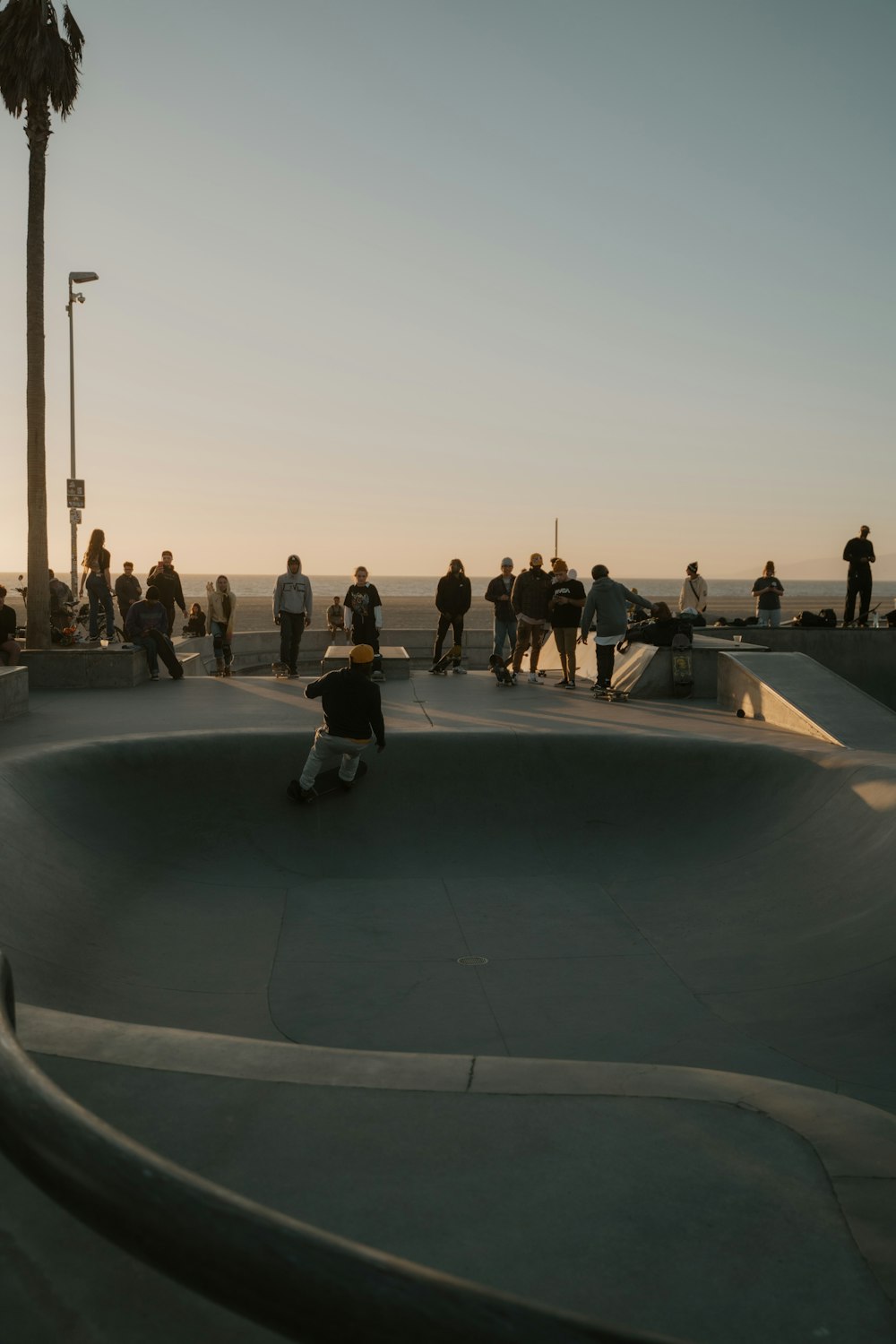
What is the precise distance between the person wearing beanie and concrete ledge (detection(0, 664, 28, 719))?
3.69 meters

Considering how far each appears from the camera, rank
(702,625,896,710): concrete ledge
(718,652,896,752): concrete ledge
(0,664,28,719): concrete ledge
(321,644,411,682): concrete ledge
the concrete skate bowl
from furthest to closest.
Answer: (702,625,896,710): concrete ledge
(321,644,411,682): concrete ledge
(0,664,28,719): concrete ledge
(718,652,896,752): concrete ledge
the concrete skate bowl

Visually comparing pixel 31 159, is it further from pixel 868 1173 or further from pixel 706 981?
pixel 868 1173

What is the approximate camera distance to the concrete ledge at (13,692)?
479 inches

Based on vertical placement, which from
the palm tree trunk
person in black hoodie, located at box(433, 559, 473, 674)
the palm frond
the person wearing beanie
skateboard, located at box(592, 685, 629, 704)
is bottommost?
skateboard, located at box(592, 685, 629, 704)

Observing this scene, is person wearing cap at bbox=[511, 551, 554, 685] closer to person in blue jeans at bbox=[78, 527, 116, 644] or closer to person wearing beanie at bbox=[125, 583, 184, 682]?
person wearing beanie at bbox=[125, 583, 184, 682]

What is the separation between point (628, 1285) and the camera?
8.17 ft

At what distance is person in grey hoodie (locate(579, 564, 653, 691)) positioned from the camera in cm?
1418

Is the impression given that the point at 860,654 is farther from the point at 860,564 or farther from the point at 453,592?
the point at 453,592

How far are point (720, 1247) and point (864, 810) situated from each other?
21.8 ft

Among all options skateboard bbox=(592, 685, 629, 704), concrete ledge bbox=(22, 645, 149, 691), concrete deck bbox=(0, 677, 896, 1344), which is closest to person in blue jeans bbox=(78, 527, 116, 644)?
concrete ledge bbox=(22, 645, 149, 691)

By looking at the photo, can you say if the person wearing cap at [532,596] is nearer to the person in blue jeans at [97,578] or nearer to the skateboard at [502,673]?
the skateboard at [502,673]

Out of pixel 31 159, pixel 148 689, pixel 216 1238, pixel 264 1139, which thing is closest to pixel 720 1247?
pixel 264 1139

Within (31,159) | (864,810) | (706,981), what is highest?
(31,159)

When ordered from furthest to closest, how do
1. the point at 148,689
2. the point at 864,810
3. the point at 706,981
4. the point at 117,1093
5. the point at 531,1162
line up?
the point at 148,689 < the point at 864,810 < the point at 706,981 < the point at 117,1093 < the point at 531,1162
